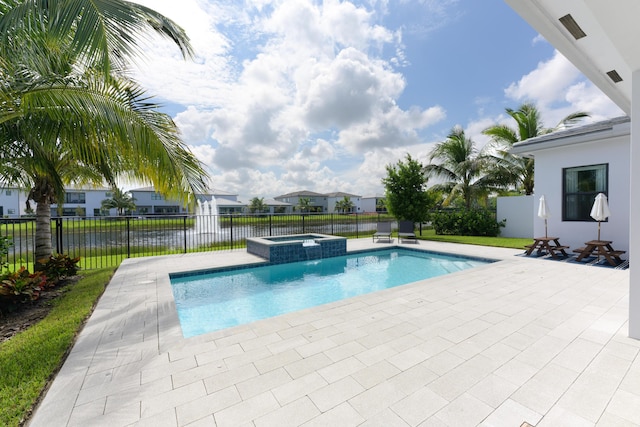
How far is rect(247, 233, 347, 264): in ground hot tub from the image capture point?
8.29m

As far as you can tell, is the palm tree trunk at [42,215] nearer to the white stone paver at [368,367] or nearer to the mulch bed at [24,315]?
the mulch bed at [24,315]

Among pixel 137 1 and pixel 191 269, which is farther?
pixel 191 269

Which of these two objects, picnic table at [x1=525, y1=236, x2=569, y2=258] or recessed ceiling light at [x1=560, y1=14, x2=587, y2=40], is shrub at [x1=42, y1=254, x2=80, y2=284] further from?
picnic table at [x1=525, y1=236, x2=569, y2=258]

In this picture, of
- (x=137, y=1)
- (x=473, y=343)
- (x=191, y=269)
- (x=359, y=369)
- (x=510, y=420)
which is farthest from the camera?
(x=191, y=269)

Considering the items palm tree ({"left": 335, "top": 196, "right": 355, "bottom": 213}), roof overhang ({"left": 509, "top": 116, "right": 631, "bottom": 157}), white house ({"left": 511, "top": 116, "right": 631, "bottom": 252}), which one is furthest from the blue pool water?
palm tree ({"left": 335, "top": 196, "right": 355, "bottom": 213})

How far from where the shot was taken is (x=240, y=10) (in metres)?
6.44

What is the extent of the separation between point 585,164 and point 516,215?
5.26 metres

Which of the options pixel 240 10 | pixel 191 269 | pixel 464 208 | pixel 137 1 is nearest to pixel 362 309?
pixel 191 269

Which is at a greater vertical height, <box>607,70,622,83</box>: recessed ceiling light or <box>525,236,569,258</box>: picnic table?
<box>607,70,622,83</box>: recessed ceiling light

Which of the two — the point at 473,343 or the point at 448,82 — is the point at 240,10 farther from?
the point at 448,82

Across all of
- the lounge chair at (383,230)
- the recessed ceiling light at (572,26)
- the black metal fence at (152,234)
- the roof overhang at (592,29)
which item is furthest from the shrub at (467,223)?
the recessed ceiling light at (572,26)

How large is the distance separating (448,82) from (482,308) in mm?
10897

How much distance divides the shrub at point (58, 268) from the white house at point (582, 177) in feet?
41.1

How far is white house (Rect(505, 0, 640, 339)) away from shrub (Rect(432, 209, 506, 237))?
1041cm
